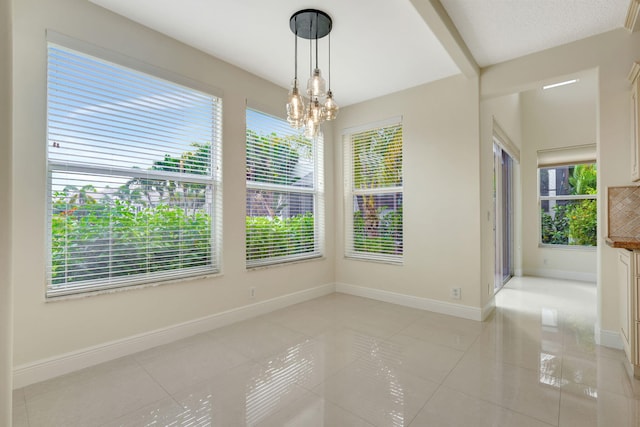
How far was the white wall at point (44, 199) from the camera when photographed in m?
2.00

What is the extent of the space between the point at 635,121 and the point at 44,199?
4.53 m

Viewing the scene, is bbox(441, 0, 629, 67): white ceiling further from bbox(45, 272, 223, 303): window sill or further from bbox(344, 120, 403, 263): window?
bbox(45, 272, 223, 303): window sill

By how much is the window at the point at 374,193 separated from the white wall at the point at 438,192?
0.51ft

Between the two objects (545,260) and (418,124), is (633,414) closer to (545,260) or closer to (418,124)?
(418,124)

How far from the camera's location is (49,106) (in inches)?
83.2

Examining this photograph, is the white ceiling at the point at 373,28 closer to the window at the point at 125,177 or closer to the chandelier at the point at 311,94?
the chandelier at the point at 311,94

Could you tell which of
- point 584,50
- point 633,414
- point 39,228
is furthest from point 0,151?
point 584,50

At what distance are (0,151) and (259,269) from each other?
274 cm

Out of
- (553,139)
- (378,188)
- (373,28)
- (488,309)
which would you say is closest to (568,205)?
(553,139)

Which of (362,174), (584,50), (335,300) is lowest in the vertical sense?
(335,300)

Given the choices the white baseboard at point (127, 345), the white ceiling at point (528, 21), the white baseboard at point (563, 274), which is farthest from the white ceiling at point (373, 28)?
the white baseboard at point (563, 274)

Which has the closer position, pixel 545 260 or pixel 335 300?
pixel 335 300

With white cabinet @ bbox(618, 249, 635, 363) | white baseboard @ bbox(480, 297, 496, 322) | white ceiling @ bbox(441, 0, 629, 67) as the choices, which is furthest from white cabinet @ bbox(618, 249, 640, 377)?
white ceiling @ bbox(441, 0, 629, 67)

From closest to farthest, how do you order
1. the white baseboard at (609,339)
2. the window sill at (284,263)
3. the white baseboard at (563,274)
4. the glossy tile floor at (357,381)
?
the glossy tile floor at (357,381), the white baseboard at (609,339), the window sill at (284,263), the white baseboard at (563,274)
